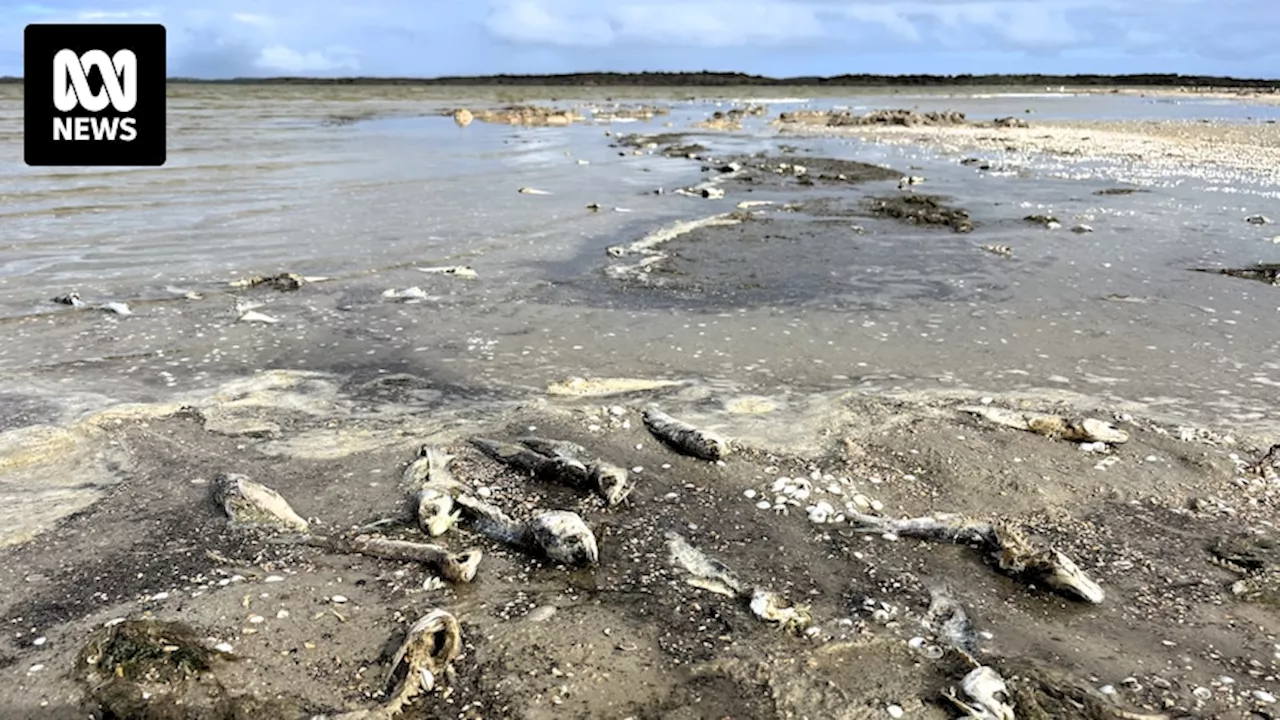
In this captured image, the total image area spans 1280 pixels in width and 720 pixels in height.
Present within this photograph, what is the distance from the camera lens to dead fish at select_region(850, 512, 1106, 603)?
4.68 metres

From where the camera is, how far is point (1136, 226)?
15.8 m

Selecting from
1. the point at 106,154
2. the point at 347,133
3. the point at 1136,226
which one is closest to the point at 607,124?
the point at 347,133

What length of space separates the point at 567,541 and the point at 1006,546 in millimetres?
2505

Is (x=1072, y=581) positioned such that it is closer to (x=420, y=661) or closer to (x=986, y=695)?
(x=986, y=695)

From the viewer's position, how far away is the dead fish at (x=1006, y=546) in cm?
468

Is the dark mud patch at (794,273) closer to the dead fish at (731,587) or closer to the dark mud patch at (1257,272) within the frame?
the dark mud patch at (1257,272)

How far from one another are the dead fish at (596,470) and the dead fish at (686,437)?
53 centimetres

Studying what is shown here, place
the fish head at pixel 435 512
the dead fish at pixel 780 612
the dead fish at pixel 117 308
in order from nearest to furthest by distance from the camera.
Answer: the dead fish at pixel 780 612 < the fish head at pixel 435 512 < the dead fish at pixel 117 308

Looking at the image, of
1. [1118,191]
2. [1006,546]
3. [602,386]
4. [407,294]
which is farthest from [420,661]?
[1118,191]

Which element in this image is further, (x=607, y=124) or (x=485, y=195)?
(x=607, y=124)

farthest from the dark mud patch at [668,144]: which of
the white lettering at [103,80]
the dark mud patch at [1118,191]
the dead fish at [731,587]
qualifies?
the dead fish at [731,587]

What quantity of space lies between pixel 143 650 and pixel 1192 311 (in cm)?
1095

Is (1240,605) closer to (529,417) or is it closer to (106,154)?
(529,417)

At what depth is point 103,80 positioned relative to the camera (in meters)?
15.0
